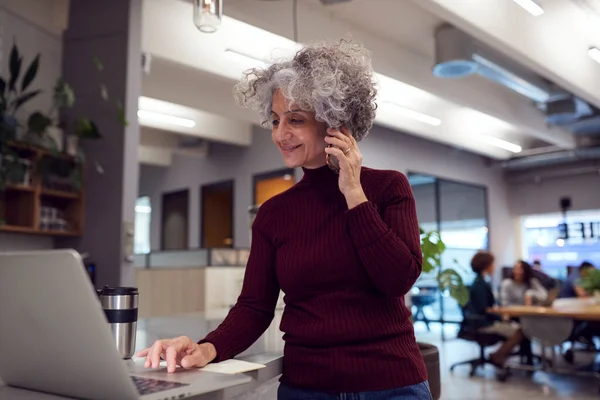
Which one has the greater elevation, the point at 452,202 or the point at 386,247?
the point at 452,202

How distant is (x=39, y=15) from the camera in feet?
13.8

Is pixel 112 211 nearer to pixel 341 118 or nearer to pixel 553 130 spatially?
pixel 341 118

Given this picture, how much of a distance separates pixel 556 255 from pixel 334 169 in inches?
439

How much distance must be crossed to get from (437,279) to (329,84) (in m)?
2.23

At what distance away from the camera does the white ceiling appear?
4.57m

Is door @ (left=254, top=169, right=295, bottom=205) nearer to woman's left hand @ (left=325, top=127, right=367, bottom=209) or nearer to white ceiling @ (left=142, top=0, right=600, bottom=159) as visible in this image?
white ceiling @ (left=142, top=0, right=600, bottom=159)

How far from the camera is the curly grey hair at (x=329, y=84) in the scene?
115 centimetres

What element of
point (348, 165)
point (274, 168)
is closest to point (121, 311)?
point (348, 165)

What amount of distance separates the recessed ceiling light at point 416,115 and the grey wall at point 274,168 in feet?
2.52

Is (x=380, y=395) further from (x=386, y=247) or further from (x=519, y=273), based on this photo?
(x=519, y=273)

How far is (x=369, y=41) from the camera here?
18.2 ft

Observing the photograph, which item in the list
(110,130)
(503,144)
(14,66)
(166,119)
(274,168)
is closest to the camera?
(14,66)

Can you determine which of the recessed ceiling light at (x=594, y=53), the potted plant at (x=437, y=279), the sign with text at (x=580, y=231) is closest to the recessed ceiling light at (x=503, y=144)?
the sign with text at (x=580, y=231)

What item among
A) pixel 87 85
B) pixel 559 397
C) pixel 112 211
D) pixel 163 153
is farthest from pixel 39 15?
pixel 163 153
